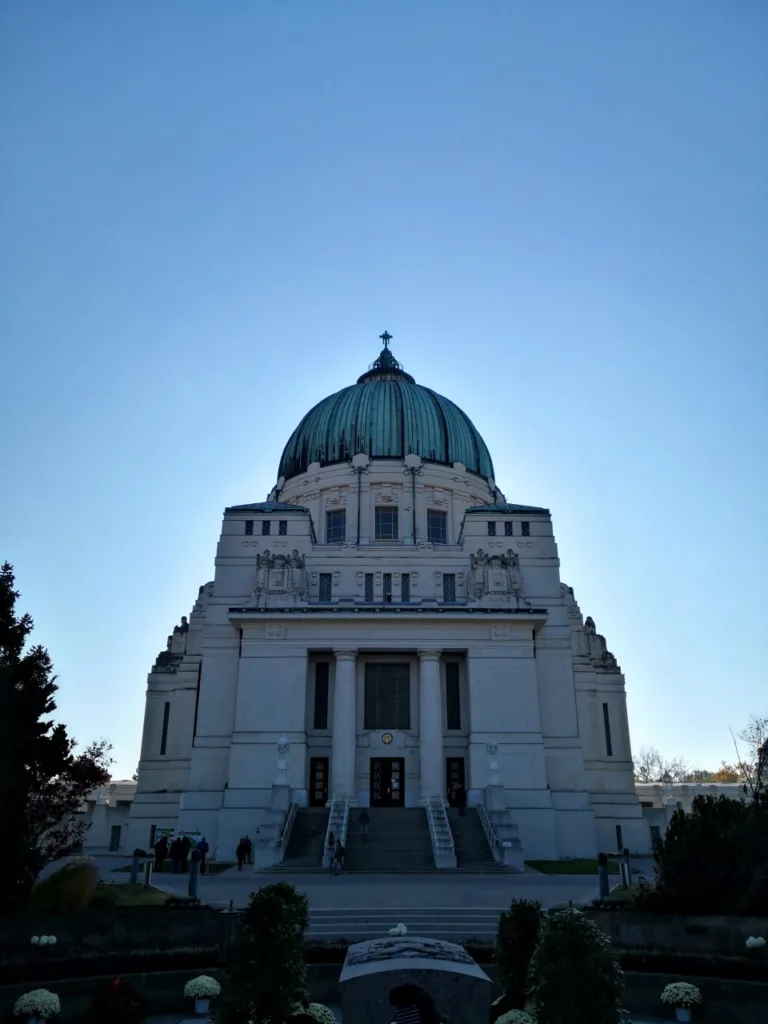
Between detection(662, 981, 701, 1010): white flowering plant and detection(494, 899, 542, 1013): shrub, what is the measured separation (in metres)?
3.67

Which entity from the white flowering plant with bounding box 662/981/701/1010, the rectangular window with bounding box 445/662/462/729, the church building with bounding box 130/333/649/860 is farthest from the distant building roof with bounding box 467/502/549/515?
the white flowering plant with bounding box 662/981/701/1010

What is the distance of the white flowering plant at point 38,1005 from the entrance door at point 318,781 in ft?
108

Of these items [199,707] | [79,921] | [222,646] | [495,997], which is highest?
[222,646]

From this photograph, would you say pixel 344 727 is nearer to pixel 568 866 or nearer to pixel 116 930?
pixel 568 866

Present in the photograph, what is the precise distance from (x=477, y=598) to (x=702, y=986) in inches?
1351

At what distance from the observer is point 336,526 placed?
195ft

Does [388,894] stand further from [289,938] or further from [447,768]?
[447,768]

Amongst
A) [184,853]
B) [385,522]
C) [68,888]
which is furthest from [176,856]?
[385,522]

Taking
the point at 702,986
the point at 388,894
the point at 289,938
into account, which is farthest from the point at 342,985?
the point at 388,894

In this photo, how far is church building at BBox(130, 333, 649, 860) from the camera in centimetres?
4509

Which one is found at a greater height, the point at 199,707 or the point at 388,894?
the point at 199,707

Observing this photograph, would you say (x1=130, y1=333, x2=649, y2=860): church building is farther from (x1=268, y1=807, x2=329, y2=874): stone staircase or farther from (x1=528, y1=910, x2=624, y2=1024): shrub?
(x1=528, y1=910, x2=624, y2=1024): shrub

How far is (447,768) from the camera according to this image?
47062 millimetres

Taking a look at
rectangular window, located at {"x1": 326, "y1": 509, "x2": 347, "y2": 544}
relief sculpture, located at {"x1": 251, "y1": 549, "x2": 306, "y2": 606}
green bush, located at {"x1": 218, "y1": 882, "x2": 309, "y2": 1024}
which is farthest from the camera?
rectangular window, located at {"x1": 326, "y1": 509, "x2": 347, "y2": 544}
